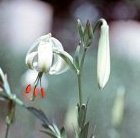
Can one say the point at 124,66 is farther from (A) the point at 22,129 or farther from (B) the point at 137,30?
(A) the point at 22,129

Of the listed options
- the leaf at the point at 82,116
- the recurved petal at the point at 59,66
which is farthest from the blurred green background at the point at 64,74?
the leaf at the point at 82,116

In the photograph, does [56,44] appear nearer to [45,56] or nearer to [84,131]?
[45,56]

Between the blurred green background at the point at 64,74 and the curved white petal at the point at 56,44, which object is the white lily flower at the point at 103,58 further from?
the blurred green background at the point at 64,74

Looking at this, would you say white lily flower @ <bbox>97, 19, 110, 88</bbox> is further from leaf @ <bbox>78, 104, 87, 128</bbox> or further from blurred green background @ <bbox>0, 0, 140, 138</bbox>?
blurred green background @ <bbox>0, 0, 140, 138</bbox>

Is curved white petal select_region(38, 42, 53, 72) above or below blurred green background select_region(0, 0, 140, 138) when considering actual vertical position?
above

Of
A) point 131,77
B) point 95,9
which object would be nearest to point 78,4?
point 95,9

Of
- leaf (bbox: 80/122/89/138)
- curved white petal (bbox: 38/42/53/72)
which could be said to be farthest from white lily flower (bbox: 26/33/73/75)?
leaf (bbox: 80/122/89/138)
